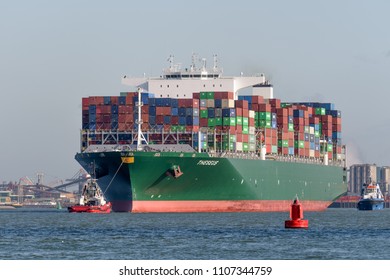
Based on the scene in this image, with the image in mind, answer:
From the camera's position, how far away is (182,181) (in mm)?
89500

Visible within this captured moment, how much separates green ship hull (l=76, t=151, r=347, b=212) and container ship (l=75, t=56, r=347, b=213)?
8cm

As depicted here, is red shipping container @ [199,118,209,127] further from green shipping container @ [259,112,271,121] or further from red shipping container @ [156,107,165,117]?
green shipping container @ [259,112,271,121]

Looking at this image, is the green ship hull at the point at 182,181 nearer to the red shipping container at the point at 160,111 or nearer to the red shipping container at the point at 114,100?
the red shipping container at the point at 114,100

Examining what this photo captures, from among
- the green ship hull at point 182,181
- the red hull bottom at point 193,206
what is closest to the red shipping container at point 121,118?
the green ship hull at point 182,181

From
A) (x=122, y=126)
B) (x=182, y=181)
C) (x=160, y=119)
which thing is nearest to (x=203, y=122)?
(x=160, y=119)

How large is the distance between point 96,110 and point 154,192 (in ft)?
33.2

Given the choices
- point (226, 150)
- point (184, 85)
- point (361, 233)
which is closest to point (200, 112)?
point (226, 150)

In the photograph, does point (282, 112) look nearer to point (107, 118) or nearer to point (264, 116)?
point (264, 116)

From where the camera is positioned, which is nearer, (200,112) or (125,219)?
(125,219)

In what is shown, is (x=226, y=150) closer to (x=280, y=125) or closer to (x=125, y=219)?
(x=280, y=125)

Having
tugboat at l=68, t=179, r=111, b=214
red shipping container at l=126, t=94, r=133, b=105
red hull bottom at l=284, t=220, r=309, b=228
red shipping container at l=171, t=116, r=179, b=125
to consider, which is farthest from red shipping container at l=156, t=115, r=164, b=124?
red hull bottom at l=284, t=220, r=309, b=228

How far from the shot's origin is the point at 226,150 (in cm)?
9388

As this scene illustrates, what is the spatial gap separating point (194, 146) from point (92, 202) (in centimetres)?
1605

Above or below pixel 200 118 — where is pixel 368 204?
below
